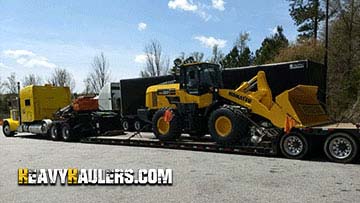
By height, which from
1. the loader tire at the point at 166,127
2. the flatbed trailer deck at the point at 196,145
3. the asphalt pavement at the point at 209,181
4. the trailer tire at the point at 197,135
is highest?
the loader tire at the point at 166,127

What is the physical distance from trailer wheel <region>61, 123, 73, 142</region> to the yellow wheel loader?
4815 mm

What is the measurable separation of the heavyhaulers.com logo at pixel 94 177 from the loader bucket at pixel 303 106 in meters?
4.29

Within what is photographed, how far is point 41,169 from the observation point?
394 inches

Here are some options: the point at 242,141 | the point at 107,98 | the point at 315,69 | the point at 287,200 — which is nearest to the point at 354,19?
the point at 315,69

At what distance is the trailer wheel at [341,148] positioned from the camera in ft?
31.5

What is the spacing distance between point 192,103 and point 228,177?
5822mm

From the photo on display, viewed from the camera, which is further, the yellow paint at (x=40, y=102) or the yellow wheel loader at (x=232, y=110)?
the yellow paint at (x=40, y=102)

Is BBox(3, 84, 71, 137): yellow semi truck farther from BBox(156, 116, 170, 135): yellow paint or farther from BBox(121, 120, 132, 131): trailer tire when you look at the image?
BBox(156, 116, 170, 135): yellow paint

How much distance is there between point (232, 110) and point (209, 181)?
15.1ft

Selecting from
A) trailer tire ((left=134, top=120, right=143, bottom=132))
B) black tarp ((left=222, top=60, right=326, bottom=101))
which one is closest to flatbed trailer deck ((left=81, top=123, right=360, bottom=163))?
black tarp ((left=222, top=60, right=326, bottom=101))

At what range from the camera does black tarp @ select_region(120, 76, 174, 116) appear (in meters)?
22.3

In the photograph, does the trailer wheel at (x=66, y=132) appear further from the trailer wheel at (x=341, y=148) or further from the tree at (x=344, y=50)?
the tree at (x=344, y=50)

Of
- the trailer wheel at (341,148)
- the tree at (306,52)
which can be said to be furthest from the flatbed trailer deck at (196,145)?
the tree at (306,52)

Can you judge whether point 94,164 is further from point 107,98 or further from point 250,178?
point 107,98
